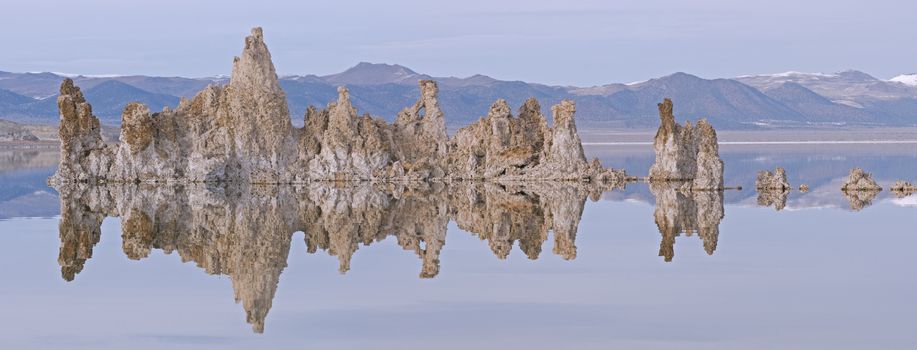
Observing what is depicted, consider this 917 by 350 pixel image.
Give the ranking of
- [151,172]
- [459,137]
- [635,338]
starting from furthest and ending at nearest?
[459,137] → [151,172] → [635,338]

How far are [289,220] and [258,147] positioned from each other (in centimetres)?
1811

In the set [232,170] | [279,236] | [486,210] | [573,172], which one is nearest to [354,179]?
[232,170]

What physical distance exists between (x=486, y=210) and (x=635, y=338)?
67.0ft

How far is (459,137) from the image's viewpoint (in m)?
54.8

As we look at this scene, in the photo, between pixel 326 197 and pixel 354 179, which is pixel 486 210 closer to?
pixel 326 197

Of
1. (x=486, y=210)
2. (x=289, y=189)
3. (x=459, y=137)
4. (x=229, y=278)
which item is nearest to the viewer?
(x=229, y=278)

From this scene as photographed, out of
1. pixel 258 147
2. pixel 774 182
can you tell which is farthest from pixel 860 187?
pixel 258 147

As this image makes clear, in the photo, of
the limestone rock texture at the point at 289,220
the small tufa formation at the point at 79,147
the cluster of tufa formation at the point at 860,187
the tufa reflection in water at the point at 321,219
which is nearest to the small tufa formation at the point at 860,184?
the cluster of tufa formation at the point at 860,187

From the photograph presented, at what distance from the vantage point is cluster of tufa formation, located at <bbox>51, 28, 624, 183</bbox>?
5094 centimetres

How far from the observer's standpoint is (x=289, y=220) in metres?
33.9

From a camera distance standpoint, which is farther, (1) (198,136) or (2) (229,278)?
(1) (198,136)

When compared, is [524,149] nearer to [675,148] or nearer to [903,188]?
[675,148]

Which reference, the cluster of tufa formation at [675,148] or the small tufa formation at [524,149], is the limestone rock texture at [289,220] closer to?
the small tufa formation at [524,149]

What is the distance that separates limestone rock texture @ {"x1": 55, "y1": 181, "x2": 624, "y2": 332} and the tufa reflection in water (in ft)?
0.10
